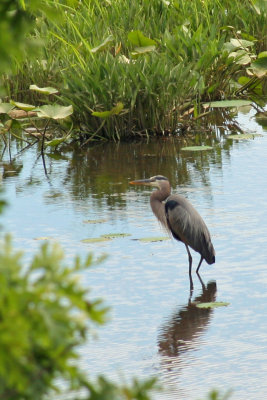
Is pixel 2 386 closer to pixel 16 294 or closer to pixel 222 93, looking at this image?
pixel 16 294

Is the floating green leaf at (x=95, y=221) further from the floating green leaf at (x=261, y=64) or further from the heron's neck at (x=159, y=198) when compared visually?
the floating green leaf at (x=261, y=64)

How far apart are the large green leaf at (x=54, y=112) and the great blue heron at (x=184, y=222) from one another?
2.56 m

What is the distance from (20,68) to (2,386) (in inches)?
369

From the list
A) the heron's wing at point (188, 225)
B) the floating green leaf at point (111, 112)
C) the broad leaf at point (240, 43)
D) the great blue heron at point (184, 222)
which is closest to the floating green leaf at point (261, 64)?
the broad leaf at point (240, 43)

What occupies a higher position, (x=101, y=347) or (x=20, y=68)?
(x=20, y=68)

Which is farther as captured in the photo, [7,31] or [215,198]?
[215,198]

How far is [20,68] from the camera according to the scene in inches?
416

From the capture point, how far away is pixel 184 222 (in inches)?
239

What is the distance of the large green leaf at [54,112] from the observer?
348 inches

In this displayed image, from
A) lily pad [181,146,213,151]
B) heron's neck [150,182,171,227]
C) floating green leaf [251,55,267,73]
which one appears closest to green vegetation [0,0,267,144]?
floating green leaf [251,55,267,73]

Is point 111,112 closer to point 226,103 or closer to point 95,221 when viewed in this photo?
point 226,103

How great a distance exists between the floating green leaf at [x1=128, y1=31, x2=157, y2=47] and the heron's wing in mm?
4794

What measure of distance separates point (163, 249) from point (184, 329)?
146cm

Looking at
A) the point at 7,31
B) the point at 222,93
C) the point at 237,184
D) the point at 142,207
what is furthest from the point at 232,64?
the point at 7,31
